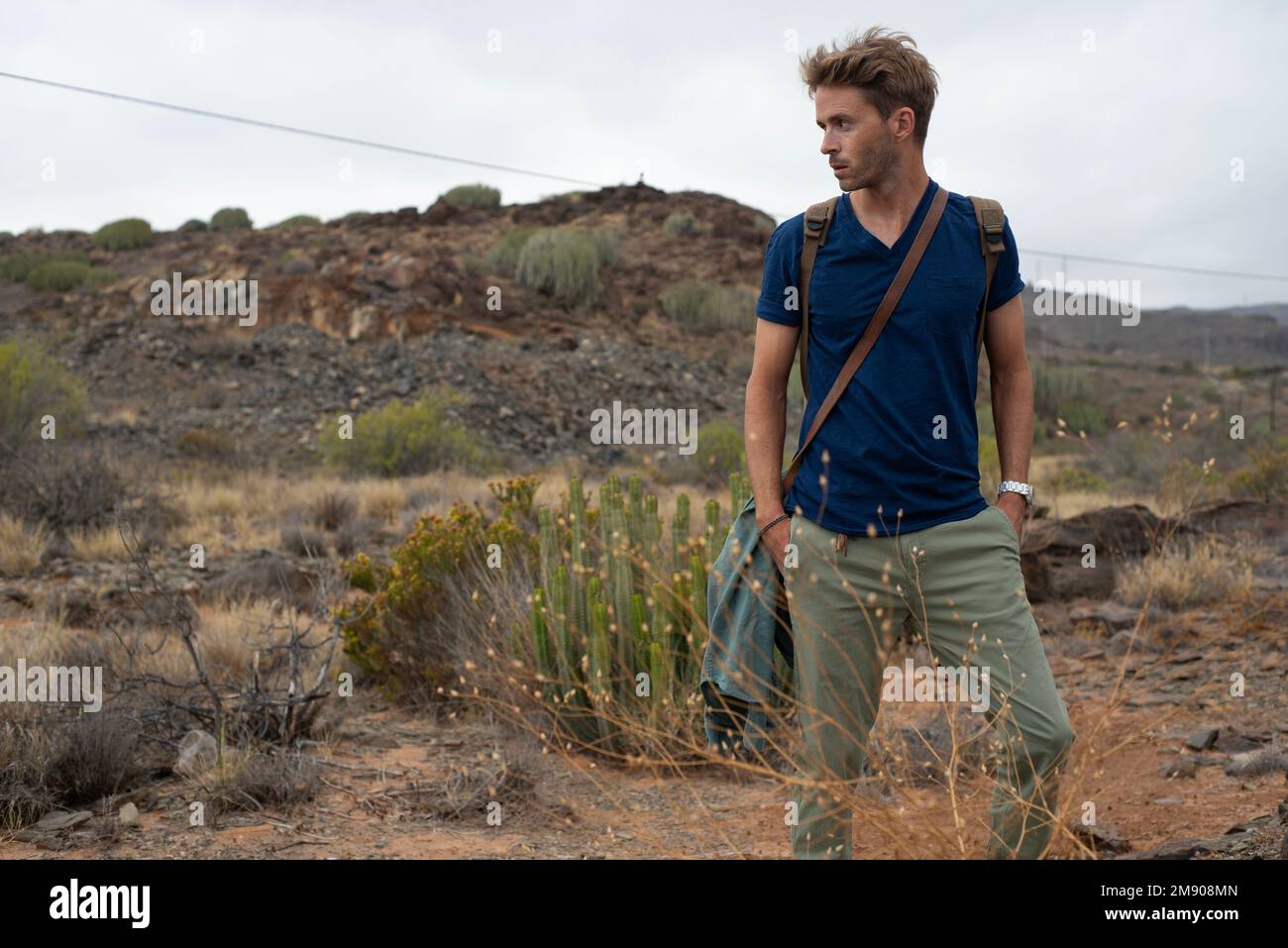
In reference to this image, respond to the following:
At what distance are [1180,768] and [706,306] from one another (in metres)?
25.6

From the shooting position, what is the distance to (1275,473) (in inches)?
511

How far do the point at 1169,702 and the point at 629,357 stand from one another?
20.1m

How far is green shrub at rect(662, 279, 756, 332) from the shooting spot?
1181 inches

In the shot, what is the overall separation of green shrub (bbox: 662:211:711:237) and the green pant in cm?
3385

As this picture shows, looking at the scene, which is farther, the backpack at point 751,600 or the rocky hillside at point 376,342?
the rocky hillside at point 376,342

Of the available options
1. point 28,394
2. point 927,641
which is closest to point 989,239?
point 927,641

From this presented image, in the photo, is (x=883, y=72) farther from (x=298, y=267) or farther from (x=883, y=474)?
(x=298, y=267)

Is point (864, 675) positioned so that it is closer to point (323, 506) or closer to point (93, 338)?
point (323, 506)

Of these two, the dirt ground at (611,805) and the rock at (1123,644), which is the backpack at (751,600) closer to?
the dirt ground at (611,805)

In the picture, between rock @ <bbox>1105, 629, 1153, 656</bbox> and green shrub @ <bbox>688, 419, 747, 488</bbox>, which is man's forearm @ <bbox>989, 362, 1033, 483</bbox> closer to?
rock @ <bbox>1105, 629, 1153, 656</bbox>

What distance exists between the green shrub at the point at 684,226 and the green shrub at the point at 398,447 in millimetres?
19998

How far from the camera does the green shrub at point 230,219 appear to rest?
4066 cm

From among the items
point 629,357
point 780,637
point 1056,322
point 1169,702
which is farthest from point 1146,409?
point 1056,322

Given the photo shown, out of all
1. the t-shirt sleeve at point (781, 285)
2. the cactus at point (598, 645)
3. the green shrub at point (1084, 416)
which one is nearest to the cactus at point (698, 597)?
the cactus at point (598, 645)
